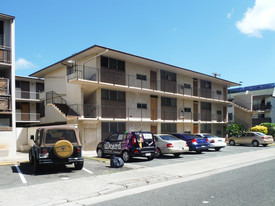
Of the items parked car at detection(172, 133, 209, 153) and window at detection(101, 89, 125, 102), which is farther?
window at detection(101, 89, 125, 102)

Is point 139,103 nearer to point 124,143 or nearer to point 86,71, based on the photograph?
point 86,71

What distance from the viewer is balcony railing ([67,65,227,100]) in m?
23.0

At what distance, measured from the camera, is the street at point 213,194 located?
6.83 m

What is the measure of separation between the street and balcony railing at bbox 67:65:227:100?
47.2ft

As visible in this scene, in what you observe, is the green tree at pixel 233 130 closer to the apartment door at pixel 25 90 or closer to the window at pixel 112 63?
the window at pixel 112 63

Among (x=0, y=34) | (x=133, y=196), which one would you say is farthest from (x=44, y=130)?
(x=0, y=34)

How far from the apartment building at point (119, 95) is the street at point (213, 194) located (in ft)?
46.1

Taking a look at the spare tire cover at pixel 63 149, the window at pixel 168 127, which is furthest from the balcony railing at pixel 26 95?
the spare tire cover at pixel 63 149

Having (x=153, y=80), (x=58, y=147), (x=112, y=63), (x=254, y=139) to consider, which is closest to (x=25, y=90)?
(x=112, y=63)

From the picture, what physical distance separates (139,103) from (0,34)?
13327 mm

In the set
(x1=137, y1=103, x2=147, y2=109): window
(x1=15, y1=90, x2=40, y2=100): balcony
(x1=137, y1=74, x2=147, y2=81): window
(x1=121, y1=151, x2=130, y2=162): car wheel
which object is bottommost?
Result: (x1=121, y1=151, x2=130, y2=162): car wheel

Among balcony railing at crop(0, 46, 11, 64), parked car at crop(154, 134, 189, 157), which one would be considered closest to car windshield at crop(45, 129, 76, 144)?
parked car at crop(154, 134, 189, 157)

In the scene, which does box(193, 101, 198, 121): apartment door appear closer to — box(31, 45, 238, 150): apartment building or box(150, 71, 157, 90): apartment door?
box(31, 45, 238, 150): apartment building

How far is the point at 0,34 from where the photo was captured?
707 inches
